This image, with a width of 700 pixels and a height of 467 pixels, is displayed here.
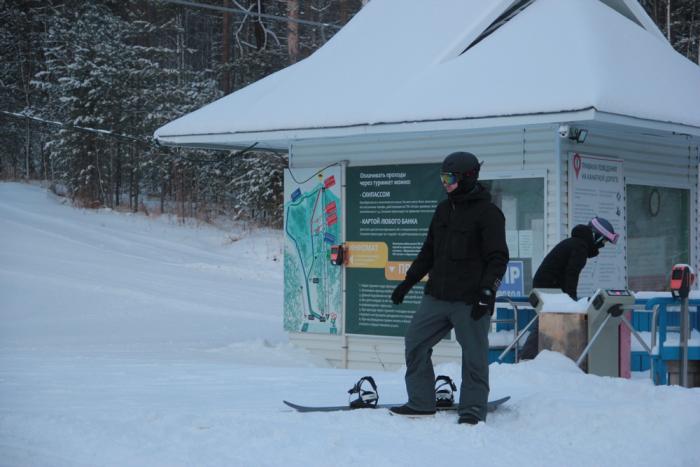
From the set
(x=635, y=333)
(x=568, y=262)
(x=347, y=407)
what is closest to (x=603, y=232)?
(x=568, y=262)

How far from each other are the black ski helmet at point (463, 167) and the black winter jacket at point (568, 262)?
3478 mm

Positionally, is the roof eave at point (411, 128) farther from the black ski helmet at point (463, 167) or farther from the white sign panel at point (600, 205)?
the black ski helmet at point (463, 167)

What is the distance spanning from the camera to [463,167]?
7.24 m

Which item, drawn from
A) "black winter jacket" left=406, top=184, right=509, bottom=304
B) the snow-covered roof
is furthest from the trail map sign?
Result: "black winter jacket" left=406, top=184, right=509, bottom=304

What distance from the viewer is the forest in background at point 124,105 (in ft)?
103

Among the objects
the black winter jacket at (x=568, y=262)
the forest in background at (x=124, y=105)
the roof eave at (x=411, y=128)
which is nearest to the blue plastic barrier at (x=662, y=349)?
the black winter jacket at (x=568, y=262)

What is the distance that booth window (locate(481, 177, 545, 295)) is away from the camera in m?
12.1

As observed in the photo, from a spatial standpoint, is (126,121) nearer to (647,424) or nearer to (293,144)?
(293,144)

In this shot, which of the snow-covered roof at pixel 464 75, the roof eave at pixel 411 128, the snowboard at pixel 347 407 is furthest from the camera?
the snow-covered roof at pixel 464 75

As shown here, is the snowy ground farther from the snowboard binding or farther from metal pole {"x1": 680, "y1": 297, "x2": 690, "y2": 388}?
metal pole {"x1": 680, "y1": 297, "x2": 690, "y2": 388}

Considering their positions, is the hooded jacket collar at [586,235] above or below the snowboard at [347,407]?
above

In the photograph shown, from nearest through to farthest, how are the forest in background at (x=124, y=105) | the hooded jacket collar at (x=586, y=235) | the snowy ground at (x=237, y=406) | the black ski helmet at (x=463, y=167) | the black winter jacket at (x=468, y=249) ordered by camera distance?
1. the snowy ground at (x=237, y=406)
2. the black winter jacket at (x=468, y=249)
3. the black ski helmet at (x=463, y=167)
4. the hooded jacket collar at (x=586, y=235)
5. the forest in background at (x=124, y=105)

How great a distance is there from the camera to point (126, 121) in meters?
32.5

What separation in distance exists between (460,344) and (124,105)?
2699 centimetres
